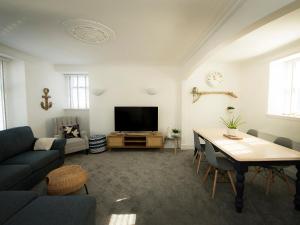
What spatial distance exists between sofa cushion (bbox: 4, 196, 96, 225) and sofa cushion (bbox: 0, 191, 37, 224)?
A: 0.06 m

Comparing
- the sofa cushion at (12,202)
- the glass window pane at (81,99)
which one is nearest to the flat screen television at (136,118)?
the glass window pane at (81,99)

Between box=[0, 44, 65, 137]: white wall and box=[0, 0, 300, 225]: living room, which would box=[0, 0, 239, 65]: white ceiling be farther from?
box=[0, 44, 65, 137]: white wall

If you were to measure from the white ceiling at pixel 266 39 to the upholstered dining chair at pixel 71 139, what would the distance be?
4085mm

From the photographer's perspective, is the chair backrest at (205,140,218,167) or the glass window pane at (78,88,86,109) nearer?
the chair backrest at (205,140,218,167)

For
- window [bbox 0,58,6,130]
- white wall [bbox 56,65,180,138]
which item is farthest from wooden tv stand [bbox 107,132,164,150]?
window [bbox 0,58,6,130]

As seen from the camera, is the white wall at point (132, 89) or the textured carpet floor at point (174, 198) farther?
the white wall at point (132, 89)

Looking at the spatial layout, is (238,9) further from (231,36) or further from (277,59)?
(277,59)

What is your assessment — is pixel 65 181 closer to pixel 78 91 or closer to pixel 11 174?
pixel 11 174

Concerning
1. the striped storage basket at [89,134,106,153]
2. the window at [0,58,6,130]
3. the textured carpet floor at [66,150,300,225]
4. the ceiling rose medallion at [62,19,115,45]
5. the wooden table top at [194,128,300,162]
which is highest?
the ceiling rose medallion at [62,19,115,45]

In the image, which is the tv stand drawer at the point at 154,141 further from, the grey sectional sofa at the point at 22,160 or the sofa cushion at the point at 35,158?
the sofa cushion at the point at 35,158

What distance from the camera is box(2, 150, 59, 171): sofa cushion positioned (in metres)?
2.47

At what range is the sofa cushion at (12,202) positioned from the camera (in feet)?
4.38

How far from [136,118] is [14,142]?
2.66m

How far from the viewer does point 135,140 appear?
14.3 ft
